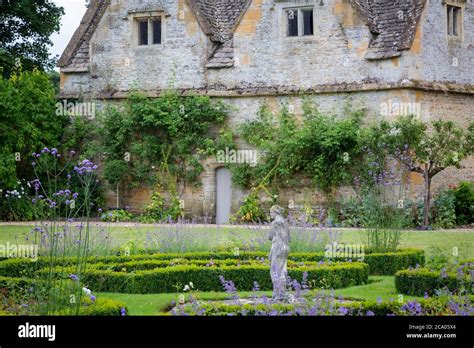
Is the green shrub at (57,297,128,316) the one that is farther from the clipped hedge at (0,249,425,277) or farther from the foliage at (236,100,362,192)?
the foliage at (236,100,362,192)

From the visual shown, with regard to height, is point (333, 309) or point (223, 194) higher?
point (223, 194)

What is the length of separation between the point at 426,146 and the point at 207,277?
11893 millimetres

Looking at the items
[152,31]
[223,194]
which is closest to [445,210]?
[223,194]

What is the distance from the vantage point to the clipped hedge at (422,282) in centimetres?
1417

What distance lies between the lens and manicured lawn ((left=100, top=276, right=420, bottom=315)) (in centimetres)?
1375

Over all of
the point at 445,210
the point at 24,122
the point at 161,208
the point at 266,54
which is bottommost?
the point at 445,210

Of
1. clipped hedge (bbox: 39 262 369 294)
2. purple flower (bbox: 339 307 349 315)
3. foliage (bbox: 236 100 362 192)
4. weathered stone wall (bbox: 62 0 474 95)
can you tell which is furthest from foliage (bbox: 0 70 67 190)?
purple flower (bbox: 339 307 349 315)

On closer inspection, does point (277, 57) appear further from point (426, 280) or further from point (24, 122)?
point (426, 280)

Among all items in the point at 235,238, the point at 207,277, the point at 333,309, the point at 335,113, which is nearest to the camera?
the point at 333,309

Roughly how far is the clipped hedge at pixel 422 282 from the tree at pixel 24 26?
19828mm

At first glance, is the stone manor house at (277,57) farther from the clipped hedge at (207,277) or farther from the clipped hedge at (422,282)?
the clipped hedge at (422,282)

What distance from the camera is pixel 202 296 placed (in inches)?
570

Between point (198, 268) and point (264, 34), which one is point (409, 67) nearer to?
point (264, 34)
